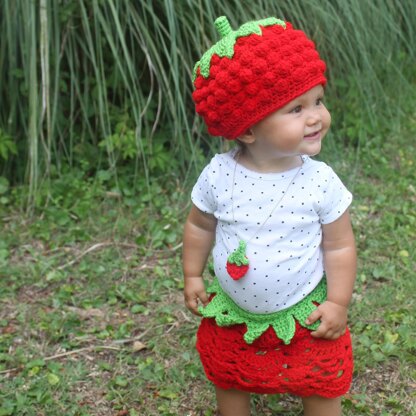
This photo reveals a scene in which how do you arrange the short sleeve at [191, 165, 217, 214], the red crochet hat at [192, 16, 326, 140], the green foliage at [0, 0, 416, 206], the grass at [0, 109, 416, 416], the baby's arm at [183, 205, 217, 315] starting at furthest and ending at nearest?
1. the green foliage at [0, 0, 416, 206]
2. the grass at [0, 109, 416, 416]
3. the baby's arm at [183, 205, 217, 315]
4. the short sleeve at [191, 165, 217, 214]
5. the red crochet hat at [192, 16, 326, 140]

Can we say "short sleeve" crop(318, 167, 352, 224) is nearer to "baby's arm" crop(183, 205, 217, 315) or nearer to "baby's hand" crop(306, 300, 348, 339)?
"baby's hand" crop(306, 300, 348, 339)

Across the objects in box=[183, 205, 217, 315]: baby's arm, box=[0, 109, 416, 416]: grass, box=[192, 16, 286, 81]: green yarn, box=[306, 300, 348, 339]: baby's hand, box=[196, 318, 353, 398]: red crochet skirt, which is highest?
box=[192, 16, 286, 81]: green yarn

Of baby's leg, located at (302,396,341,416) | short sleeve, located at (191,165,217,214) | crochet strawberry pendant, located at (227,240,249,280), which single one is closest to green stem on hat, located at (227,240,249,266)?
crochet strawberry pendant, located at (227,240,249,280)

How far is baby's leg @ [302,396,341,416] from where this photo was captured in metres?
2.43

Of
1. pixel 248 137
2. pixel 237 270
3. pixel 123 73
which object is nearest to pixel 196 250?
pixel 237 270

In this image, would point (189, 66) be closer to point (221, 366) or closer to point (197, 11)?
point (197, 11)

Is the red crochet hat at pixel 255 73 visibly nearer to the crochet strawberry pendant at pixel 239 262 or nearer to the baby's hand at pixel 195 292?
the crochet strawberry pendant at pixel 239 262

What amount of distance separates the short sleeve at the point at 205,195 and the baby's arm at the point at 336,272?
1.13ft

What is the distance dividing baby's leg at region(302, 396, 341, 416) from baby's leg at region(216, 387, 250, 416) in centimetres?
20

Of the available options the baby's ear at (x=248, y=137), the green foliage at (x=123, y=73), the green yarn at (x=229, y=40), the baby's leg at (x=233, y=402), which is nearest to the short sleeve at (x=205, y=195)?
the baby's ear at (x=248, y=137)

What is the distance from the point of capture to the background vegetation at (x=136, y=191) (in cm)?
299

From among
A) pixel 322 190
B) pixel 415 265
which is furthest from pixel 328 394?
pixel 415 265

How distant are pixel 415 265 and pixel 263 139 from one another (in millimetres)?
1632

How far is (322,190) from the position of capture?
7.42 ft
